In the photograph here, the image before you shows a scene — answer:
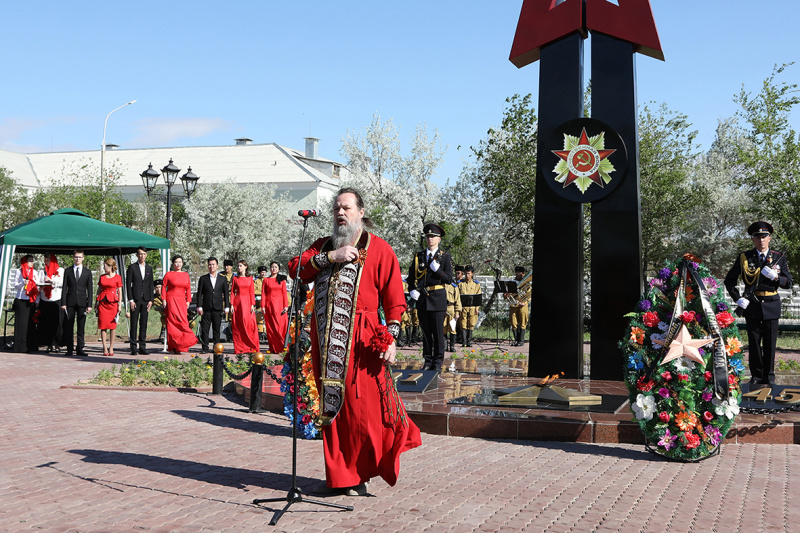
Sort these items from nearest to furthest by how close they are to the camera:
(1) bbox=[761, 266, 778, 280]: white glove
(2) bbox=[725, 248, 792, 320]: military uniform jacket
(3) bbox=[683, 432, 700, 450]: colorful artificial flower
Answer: (3) bbox=[683, 432, 700, 450]: colorful artificial flower, (1) bbox=[761, 266, 778, 280]: white glove, (2) bbox=[725, 248, 792, 320]: military uniform jacket

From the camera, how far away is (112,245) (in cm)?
1720

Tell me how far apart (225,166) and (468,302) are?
45.7 m

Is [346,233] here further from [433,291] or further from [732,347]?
[433,291]

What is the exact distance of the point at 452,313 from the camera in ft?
60.9

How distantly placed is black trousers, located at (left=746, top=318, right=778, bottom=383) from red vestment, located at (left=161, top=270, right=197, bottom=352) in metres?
11.1

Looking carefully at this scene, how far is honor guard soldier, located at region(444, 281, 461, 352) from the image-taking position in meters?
18.2

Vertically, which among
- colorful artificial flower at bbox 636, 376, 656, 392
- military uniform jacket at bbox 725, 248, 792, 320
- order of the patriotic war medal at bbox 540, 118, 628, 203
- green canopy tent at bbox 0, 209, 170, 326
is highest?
order of the patriotic war medal at bbox 540, 118, 628, 203

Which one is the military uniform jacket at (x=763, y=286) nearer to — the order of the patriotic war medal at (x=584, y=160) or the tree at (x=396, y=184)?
the order of the patriotic war medal at (x=584, y=160)

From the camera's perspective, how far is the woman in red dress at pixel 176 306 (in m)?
16.7

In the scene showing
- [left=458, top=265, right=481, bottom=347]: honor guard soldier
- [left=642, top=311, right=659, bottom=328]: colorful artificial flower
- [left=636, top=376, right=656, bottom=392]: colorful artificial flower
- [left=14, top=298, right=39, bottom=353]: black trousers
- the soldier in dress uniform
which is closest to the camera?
[left=636, top=376, right=656, bottom=392]: colorful artificial flower

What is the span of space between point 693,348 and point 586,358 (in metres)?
8.87

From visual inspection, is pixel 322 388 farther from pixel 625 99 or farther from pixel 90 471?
pixel 625 99

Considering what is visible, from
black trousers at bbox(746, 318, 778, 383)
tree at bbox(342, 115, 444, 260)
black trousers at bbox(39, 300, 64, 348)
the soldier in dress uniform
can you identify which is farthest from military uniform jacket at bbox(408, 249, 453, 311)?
tree at bbox(342, 115, 444, 260)

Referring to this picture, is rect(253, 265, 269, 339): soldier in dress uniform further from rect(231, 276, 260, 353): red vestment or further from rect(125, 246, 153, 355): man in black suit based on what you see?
rect(231, 276, 260, 353): red vestment
